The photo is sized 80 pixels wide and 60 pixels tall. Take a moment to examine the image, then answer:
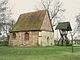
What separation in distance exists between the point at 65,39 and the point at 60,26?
424 centimetres

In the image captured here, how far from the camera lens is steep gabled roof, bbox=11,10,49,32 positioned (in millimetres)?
59906

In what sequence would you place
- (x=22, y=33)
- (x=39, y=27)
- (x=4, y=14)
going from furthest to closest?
1. (x=22, y=33)
2. (x=39, y=27)
3. (x=4, y=14)

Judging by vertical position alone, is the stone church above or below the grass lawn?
above

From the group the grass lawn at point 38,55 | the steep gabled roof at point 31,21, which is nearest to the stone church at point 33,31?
the steep gabled roof at point 31,21

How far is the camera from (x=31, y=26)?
60250 mm

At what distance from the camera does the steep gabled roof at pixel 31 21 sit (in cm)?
5991

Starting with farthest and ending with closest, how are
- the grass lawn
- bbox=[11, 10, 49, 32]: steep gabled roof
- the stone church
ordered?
bbox=[11, 10, 49, 32]: steep gabled roof → the stone church → the grass lawn

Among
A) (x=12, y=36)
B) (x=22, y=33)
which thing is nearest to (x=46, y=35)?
(x=22, y=33)

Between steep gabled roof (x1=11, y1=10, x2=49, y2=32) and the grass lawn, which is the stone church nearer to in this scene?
steep gabled roof (x1=11, y1=10, x2=49, y2=32)

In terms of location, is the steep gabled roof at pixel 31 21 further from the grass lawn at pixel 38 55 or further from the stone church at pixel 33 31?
the grass lawn at pixel 38 55

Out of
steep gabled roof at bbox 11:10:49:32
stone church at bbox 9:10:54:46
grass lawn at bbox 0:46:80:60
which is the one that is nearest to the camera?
grass lawn at bbox 0:46:80:60

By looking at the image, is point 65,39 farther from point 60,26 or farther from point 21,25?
point 21,25

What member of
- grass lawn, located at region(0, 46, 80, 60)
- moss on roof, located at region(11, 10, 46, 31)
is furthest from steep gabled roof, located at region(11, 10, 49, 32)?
grass lawn, located at region(0, 46, 80, 60)

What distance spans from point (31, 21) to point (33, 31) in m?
3.54
